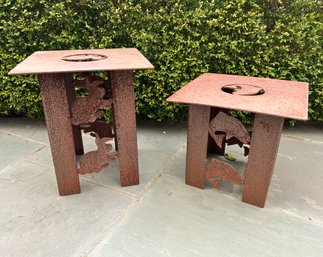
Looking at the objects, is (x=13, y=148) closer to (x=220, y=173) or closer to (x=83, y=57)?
(x=83, y=57)

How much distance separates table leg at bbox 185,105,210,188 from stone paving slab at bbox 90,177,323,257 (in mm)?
151

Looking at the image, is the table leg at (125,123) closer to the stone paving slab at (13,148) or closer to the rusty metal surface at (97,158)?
the rusty metal surface at (97,158)

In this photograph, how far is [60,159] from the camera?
6.09 feet

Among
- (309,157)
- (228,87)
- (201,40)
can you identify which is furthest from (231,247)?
(201,40)

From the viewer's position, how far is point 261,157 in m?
1.71

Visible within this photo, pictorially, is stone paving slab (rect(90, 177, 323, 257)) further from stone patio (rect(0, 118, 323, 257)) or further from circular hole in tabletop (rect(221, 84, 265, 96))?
circular hole in tabletop (rect(221, 84, 265, 96))

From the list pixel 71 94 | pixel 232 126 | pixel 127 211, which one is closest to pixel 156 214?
pixel 127 211

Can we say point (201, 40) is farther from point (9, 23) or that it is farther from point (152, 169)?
point (9, 23)

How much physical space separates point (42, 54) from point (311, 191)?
7.74ft

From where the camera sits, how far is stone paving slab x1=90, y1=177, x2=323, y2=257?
1493mm

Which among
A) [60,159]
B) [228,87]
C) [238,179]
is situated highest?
[228,87]

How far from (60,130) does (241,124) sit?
3.97 ft

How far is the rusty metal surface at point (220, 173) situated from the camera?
1.85 metres

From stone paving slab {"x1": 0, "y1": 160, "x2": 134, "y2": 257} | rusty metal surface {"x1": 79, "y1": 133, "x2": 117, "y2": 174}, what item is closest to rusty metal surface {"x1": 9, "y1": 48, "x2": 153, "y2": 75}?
rusty metal surface {"x1": 79, "y1": 133, "x2": 117, "y2": 174}
